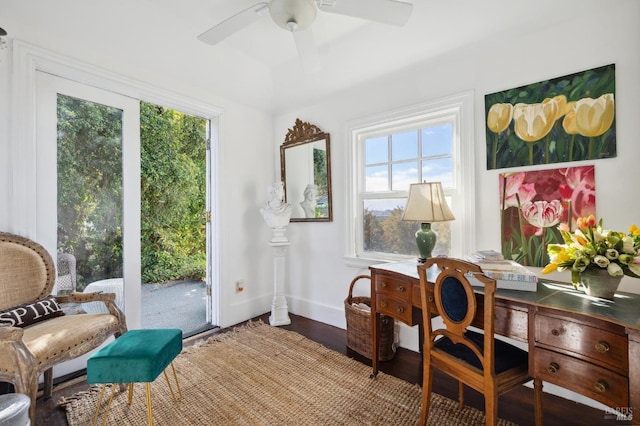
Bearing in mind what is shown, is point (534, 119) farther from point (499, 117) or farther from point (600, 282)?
point (600, 282)

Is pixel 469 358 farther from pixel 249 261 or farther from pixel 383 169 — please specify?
pixel 249 261

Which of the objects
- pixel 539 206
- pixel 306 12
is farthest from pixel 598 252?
pixel 306 12

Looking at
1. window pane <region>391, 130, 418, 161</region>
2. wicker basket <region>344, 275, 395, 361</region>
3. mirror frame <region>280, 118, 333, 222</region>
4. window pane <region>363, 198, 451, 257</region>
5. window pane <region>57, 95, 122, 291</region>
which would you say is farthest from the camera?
mirror frame <region>280, 118, 333, 222</region>

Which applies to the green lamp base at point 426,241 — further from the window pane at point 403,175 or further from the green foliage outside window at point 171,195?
the green foliage outside window at point 171,195

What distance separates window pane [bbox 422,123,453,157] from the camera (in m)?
2.35

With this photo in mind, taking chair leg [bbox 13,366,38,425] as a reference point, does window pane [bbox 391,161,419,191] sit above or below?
above

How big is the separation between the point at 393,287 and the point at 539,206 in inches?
41.6

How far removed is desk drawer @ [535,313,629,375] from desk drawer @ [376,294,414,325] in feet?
2.32

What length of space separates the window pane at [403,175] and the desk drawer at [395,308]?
1018 mm

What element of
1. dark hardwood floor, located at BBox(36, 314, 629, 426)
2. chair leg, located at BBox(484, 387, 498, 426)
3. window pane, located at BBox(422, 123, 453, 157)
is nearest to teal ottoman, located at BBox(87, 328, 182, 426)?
dark hardwood floor, located at BBox(36, 314, 629, 426)

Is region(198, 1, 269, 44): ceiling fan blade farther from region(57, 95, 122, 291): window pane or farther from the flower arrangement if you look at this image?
the flower arrangement

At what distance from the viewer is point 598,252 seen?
1.31 metres

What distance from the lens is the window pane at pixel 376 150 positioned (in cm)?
274

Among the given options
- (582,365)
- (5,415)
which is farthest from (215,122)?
(582,365)
